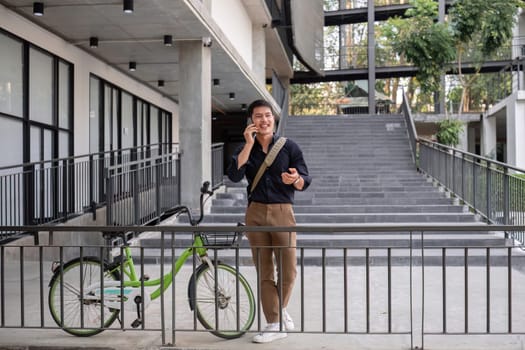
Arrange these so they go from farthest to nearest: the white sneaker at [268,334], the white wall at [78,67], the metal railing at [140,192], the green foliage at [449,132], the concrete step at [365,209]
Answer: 1. the green foliage at [449,132]
2. the concrete step at [365,209]
3. the white wall at [78,67]
4. the metal railing at [140,192]
5. the white sneaker at [268,334]

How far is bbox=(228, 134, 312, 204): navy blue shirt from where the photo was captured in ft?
16.4

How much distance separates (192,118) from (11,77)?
10.9 ft

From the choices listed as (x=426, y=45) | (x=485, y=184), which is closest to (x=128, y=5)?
(x=485, y=184)

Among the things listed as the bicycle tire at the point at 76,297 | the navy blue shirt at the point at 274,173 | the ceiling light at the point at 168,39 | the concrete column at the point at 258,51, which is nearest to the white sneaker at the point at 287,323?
the navy blue shirt at the point at 274,173

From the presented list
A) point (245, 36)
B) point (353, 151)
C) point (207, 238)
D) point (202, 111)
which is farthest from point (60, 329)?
point (245, 36)

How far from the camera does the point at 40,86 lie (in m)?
11.9

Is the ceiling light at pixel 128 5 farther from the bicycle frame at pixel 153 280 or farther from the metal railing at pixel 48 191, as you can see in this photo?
the bicycle frame at pixel 153 280

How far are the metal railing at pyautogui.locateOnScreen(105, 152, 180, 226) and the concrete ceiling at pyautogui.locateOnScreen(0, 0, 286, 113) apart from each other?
2304 millimetres

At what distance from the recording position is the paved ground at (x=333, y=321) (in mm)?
4898

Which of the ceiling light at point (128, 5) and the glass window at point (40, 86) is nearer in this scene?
the ceiling light at point (128, 5)

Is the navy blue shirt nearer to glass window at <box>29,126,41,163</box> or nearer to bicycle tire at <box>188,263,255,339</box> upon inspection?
bicycle tire at <box>188,263,255,339</box>

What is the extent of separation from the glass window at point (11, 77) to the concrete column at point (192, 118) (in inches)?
115

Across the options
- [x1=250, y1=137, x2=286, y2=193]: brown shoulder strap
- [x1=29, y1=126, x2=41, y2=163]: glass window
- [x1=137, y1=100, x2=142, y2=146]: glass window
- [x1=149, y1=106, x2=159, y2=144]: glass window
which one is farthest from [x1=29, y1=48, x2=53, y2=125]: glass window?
[x1=250, y1=137, x2=286, y2=193]: brown shoulder strap

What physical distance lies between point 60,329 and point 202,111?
7562mm
